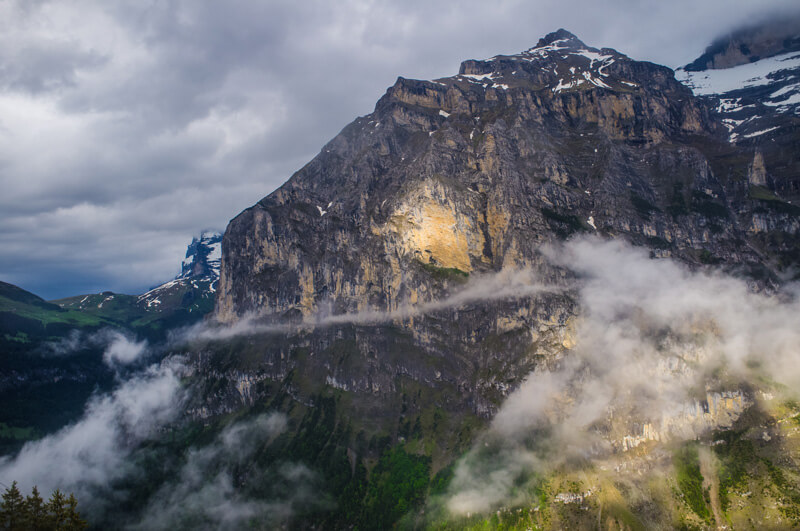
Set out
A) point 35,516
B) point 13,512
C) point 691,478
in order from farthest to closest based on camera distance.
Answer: point 691,478 → point 13,512 → point 35,516

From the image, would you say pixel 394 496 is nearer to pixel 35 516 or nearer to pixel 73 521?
pixel 73 521

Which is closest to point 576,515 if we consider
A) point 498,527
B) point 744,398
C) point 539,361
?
point 498,527

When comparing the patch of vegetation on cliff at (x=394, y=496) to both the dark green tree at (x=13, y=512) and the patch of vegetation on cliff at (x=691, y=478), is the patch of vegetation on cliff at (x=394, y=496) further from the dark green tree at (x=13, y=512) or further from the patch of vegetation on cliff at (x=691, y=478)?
the dark green tree at (x=13, y=512)

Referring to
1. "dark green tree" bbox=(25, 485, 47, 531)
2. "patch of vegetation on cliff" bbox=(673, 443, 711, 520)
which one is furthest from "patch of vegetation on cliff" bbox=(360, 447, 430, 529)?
"dark green tree" bbox=(25, 485, 47, 531)

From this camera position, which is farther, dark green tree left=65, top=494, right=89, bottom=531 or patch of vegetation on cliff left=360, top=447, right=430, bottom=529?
patch of vegetation on cliff left=360, top=447, right=430, bottom=529

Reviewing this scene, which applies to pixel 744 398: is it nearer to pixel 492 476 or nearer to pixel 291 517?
pixel 492 476

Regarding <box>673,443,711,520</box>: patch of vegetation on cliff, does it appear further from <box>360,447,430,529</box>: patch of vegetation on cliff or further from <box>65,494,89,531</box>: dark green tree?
<box>65,494,89,531</box>: dark green tree

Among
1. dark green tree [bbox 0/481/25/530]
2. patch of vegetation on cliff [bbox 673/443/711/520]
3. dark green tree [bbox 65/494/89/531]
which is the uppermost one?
dark green tree [bbox 0/481/25/530]

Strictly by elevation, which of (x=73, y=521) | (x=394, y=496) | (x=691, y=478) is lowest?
(x=691, y=478)

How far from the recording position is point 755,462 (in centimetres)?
15725

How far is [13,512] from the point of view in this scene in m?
49.0

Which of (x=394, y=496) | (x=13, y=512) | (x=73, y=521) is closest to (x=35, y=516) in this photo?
(x=13, y=512)

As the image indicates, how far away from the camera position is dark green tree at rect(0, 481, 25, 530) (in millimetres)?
47531

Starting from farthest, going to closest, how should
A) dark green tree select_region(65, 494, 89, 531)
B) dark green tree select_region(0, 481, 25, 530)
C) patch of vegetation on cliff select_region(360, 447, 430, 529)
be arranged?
1. patch of vegetation on cliff select_region(360, 447, 430, 529)
2. dark green tree select_region(65, 494, 89, 531)
3. dark green tree select_region(0, 481, 25, 530)
